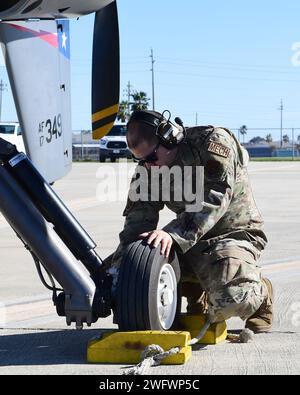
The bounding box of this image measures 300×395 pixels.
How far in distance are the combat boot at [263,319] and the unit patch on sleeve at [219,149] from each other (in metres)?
0.90

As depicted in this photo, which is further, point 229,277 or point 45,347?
point 45,347

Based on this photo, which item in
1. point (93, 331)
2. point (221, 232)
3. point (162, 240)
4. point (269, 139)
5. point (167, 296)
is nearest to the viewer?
point (162, 240)

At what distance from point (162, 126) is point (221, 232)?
0.73m

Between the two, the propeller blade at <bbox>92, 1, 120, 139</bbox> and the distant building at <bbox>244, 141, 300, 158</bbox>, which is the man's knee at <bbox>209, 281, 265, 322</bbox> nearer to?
the propeller blade at <bbox>92, 1, 120, 139</bbox>

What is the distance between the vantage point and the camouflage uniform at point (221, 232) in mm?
4676

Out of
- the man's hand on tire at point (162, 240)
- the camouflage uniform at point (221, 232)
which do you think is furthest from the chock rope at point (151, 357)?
the man's hand on tire at point (162, 240)

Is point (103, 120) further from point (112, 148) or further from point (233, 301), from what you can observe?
point (112, 148)

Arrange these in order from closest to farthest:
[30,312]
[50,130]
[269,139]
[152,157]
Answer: [152,157] → [30,312] → [50,130] → [269,139]

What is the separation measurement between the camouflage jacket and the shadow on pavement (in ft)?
1.84

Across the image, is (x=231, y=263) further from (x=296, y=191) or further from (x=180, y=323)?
(x=296, y=191)

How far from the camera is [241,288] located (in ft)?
15.4

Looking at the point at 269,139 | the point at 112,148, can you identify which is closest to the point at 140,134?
the point at 112,148

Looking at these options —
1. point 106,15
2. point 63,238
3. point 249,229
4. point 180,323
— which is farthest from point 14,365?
point 106,15

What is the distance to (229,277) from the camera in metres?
4.70
